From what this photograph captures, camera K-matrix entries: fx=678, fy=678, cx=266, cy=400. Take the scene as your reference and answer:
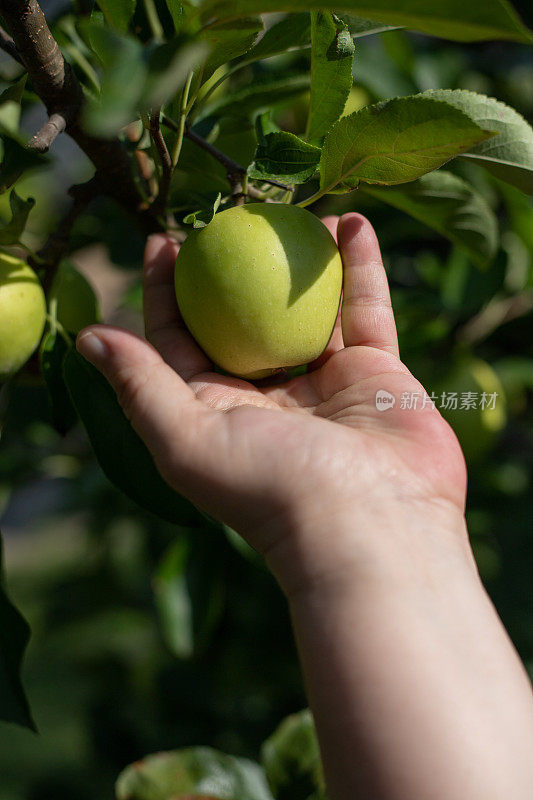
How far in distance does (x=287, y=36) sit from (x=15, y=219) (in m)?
0.31

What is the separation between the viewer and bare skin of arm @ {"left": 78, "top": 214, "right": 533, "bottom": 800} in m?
0.47

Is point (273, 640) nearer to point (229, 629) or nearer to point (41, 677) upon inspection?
point (229, 629)

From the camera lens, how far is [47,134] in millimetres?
543

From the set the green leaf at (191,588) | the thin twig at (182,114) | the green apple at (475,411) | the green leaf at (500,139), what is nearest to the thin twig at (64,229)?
the thin twig at (182,114)

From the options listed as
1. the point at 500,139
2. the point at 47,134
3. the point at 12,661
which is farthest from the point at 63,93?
the point at 12,661

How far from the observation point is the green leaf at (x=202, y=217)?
581 millimetres

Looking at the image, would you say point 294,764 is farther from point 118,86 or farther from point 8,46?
point 8,46

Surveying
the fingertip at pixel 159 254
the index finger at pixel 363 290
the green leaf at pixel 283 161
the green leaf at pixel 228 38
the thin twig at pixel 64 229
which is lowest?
the index finger at pixel 363 290

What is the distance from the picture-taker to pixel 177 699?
5.24 ft

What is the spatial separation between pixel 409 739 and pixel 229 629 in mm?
981

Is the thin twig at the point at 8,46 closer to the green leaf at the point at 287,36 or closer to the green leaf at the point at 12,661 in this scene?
the green leaf at the point at 287,36

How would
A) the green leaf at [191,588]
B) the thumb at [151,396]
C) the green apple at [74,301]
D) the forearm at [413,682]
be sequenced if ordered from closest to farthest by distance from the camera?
the forearm at [413,682] < the thumb at [151,396] < the green apple at [74,301] < the green leaf at [191,588]

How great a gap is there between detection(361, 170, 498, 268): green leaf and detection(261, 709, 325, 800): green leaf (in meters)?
0.56

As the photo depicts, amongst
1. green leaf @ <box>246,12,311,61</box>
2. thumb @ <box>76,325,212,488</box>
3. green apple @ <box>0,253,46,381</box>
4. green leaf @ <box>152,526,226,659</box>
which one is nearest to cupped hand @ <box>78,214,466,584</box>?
thumb @ <box>76,325,212,488</box>
